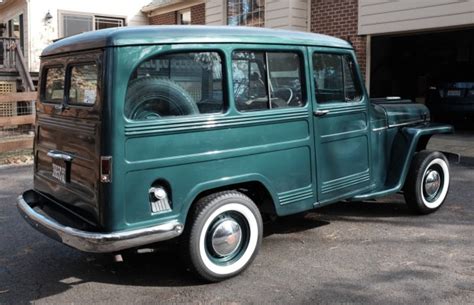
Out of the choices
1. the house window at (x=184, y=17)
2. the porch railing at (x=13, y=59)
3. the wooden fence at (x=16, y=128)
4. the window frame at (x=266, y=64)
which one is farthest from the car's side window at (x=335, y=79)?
the house window at (x=184, y=17)

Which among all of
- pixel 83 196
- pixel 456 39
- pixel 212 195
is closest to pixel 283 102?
pixel 212 195

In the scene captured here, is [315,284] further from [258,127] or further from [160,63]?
[160,63]

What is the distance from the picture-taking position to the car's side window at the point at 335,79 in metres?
4.75

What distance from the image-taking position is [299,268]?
4.31 meters

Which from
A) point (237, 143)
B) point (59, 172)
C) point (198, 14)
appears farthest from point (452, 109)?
point (59, 172)

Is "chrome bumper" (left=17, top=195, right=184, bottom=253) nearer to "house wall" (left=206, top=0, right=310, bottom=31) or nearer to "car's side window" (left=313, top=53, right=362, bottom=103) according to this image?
"car's side window" (left=313, top=53, right=362, bottom=103)

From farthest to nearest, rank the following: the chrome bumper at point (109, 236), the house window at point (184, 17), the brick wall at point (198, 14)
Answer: the house window at point (184, 17) → the brick wall at point (198, 14) → the chrome bumper at point (109, 236)

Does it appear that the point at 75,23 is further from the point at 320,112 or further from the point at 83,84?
the point at 320,112

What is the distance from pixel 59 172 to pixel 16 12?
16759 millimetres

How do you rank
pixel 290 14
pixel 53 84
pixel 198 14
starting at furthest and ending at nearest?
pixel 198 14 → pixel 290 14 → pixel 53 84

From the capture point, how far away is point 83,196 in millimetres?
3896

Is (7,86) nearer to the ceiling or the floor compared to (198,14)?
nearer to the floor

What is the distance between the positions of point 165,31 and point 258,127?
3.42 feet

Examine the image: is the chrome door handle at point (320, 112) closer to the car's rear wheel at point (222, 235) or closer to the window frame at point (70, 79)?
the car's rear wheel at point (222, 235)
